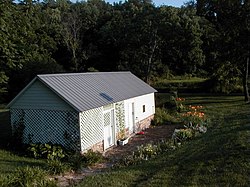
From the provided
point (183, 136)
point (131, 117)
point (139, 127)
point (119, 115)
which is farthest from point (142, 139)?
point (183, 136)

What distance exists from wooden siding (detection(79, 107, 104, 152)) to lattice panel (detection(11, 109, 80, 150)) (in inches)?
11.5

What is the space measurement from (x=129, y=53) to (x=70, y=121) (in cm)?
3709

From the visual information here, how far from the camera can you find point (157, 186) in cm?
838

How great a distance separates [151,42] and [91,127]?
35139mm

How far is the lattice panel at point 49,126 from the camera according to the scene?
14.2 metres

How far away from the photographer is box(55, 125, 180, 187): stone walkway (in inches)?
433

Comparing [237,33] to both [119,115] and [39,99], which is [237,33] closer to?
[119,115]

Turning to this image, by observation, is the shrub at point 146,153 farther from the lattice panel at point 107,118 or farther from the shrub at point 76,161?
the lattice panel at point 107,118

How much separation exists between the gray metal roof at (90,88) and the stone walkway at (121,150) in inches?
96.2

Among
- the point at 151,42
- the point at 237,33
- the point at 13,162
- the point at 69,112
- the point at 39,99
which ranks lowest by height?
the point at 13,162

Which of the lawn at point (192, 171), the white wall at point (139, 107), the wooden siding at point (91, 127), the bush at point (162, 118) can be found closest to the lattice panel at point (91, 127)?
the wooden siding at point (91, 127)

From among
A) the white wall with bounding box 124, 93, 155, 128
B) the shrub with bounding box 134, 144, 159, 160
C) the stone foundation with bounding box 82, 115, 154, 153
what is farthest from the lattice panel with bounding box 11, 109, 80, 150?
the white wall with bounding box 124, 93, 155, 128

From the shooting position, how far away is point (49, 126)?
1476 cm

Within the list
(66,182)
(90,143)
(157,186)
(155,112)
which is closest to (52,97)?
(90,143)
